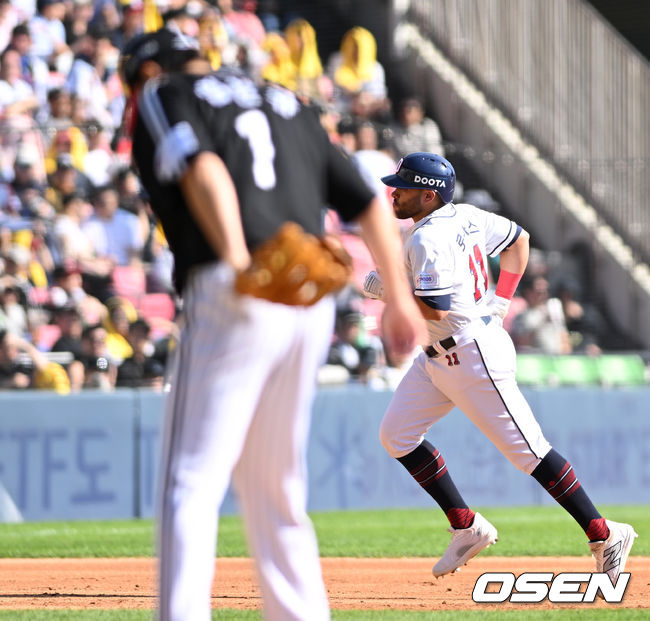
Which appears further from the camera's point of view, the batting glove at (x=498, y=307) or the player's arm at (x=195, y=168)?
the batting glove at (x=498, y=307)

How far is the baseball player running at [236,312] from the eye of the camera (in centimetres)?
358

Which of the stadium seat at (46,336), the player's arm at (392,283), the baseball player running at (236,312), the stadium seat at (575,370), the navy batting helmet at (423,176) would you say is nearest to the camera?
the baseball player running at (236,312)

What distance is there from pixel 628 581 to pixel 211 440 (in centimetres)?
370

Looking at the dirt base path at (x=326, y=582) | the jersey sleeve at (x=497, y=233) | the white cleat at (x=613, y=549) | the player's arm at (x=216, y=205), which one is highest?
the player's arm at (x=216, y=205)

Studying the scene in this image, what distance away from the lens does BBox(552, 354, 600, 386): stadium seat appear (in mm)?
13875

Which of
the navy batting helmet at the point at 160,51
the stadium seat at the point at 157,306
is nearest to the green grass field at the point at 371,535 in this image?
the stadium seat at the point at 157,306

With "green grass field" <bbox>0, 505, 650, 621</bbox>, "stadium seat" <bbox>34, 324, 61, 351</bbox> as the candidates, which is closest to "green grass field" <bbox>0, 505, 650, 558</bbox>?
"green grass field" <bbox>0, 505, 650, 621</bbox>

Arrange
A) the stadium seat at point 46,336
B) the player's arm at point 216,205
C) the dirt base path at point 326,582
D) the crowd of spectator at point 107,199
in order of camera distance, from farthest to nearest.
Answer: the stadium seat at point 46,336, the crowd of spectator at point 107,199, the dirt base path at point 326,582, the player's arm at point 216,205

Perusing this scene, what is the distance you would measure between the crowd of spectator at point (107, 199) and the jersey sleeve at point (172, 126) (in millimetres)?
6920

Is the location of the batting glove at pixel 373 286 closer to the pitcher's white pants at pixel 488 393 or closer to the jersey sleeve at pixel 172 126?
the pitcher's white pants at pixel 488 393

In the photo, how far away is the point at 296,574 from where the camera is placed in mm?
3789

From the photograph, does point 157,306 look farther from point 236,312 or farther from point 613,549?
point 236,312

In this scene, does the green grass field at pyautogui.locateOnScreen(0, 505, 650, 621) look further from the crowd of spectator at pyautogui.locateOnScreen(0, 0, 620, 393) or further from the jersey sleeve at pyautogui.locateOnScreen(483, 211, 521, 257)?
the jersey sleeve at pyautogui.locateOnScreen(483, 211, 521, 257)

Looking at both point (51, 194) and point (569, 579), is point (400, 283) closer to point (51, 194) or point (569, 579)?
point (569, 579)
